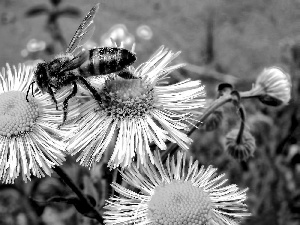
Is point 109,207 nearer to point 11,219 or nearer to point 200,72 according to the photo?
point 11,219

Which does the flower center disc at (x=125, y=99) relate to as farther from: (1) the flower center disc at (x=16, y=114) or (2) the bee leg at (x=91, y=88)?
(1) the flower center disc at (x=16, y=114)

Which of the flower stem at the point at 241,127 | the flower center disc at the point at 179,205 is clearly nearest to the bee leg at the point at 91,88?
the flower center disc at the point at 179,205

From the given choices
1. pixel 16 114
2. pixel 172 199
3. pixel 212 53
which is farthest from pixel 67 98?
pixel 212 53

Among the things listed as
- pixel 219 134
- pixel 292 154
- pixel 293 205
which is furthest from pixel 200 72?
pixel 293 205

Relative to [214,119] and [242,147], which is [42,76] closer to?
[214,119]

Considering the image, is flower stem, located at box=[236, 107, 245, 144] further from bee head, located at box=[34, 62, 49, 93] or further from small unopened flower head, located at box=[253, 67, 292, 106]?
bee head, located at box=[34, 62, 49, 93]
